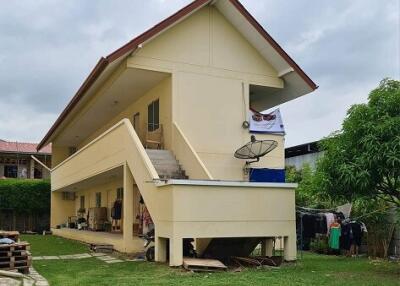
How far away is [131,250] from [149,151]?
296 centimetres

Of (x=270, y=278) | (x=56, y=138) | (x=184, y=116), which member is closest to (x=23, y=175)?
(x=56, y=138)

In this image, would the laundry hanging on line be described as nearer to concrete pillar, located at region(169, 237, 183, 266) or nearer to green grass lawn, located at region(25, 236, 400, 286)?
green grass lawn, located at region(25, 236, 400, 286)

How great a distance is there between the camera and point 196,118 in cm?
1658

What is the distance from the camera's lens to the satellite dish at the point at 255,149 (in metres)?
15.7

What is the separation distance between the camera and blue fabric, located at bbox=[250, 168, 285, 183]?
1741 centimetres

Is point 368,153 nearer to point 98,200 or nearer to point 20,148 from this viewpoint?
point 98,200

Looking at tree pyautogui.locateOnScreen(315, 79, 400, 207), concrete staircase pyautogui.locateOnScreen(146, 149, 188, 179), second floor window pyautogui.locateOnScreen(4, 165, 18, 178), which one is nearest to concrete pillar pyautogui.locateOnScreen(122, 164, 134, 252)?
concrete staircase pyautogui.locateOnScreen(146, 149, 188, 179)

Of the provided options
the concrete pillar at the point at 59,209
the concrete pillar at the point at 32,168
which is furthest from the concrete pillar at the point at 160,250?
the concrete pillar at the point at 32,168

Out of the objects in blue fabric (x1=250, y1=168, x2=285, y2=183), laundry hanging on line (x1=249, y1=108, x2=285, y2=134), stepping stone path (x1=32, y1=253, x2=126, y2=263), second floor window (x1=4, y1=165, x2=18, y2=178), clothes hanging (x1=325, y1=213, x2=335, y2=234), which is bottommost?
stepping stone path (x1=32, y1=253, x2=126, y2=263)

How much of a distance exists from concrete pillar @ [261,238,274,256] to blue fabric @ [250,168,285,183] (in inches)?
173

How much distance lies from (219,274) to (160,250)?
83.5 inches

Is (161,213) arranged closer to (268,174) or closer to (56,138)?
(268,174)

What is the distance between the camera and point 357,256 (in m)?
15.2

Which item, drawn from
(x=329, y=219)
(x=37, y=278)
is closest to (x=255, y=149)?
(x=329, y=219)
